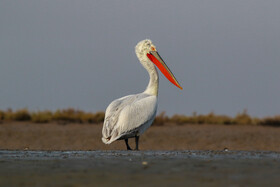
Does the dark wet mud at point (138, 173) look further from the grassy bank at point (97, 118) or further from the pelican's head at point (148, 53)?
the grassy bank at point (97, 118)

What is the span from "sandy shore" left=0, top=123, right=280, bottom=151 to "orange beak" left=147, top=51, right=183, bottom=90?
14.2 ft

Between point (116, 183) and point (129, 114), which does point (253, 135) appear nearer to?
point (129, 114)

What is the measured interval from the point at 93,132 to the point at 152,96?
822cm

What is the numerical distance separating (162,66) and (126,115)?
2482 mm

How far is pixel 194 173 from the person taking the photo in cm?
511

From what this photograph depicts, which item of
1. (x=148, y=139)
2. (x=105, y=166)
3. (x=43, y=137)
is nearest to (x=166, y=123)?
(x=148, y=139)

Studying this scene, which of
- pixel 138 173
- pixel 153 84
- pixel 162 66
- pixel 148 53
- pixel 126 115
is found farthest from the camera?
pixel 162 66

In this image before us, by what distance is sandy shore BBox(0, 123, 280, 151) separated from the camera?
17769 millimetres

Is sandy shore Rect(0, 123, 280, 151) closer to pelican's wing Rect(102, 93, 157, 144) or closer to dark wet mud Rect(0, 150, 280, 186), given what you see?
pelican's wing Rect(102, 93, 157, 144)

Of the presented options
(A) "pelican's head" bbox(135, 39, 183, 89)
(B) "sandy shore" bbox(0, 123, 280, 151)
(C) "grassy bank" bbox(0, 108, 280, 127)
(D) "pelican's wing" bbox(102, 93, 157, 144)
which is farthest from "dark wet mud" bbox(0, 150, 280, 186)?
(C) "grassy bank" bbox(0, 108, 280, 127)

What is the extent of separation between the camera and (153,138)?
19031mm

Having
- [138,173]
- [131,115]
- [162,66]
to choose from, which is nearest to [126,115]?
[131,115]

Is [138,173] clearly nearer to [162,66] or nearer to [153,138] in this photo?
[162,66]

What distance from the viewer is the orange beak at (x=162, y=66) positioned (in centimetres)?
1255
